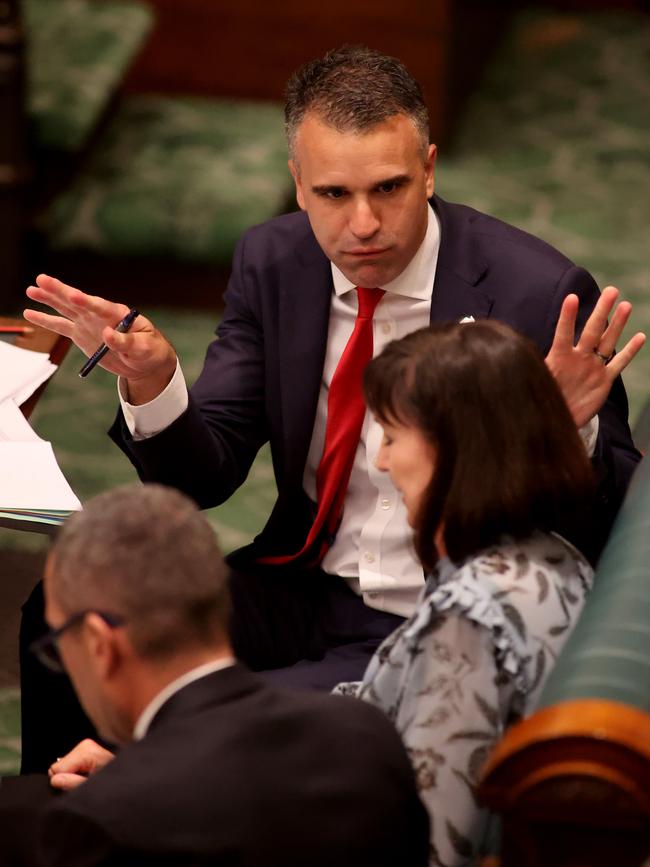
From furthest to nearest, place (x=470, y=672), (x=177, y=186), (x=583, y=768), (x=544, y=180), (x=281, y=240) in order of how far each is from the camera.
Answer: (x=544, y=180), (x=177, y=186), (x=281, y=240), (x=470, y=672), (x=583, y=768)

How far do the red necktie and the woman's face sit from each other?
1.79 feet

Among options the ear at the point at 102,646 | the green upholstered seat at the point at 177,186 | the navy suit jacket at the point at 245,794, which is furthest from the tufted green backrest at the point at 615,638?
the green upholstered seat at the point at 177,186

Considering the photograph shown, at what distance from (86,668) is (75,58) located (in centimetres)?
420

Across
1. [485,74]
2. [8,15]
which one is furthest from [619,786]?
[485,74]

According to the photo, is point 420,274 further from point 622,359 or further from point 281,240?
point 622,359

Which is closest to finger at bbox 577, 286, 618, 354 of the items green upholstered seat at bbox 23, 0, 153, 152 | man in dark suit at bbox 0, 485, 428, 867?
man in dark suit at bbox 0, 485, 428, 867

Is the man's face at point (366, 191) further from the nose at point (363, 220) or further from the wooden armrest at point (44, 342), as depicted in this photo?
the wooden armrest at point (44, 342)

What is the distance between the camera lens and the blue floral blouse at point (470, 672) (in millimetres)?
1696

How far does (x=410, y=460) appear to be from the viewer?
1.86 m

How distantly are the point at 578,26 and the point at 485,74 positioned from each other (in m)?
0.75

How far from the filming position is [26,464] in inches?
91.5

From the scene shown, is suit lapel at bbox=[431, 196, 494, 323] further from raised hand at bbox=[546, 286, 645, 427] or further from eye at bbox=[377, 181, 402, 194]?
raised hand at bbox=[546, 286, 645, 427]

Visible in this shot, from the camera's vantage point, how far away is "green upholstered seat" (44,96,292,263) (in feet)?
16.2

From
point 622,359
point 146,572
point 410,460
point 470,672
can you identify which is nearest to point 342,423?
point 622,359
